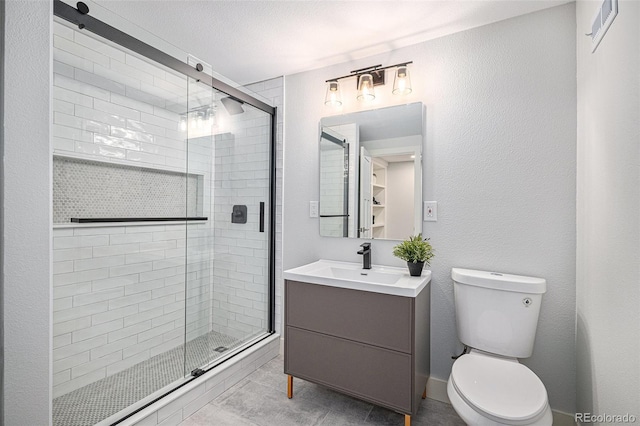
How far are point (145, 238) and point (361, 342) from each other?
67.4 inches

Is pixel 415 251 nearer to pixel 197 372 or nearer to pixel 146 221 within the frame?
pixel 197 372

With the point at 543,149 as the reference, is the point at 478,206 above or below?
below

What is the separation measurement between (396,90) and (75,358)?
2686 mm

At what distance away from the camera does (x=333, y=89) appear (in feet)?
7.69

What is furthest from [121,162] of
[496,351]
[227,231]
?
[496,351]

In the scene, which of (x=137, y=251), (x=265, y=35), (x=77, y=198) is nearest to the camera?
(x=77, y=198)

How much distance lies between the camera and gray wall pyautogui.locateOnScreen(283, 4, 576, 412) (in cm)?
172

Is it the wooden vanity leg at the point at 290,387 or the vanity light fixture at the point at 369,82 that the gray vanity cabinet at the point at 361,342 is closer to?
the wooden vanity leg at the point at 290,387

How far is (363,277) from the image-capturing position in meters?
2.11

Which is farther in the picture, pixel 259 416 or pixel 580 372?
pixel 259 416

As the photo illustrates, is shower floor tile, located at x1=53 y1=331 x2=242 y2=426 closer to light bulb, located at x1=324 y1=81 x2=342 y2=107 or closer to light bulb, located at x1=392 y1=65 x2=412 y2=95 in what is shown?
light bulb, located at x1=324 y1=81 x2=342 y2=107

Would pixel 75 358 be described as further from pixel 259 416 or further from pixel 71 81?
pixel 71 81

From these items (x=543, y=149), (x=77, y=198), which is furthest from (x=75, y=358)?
(x=543, y=149)

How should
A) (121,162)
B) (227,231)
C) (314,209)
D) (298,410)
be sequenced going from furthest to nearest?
(314,209) → (227,231) → (121,162) → (298,410)
